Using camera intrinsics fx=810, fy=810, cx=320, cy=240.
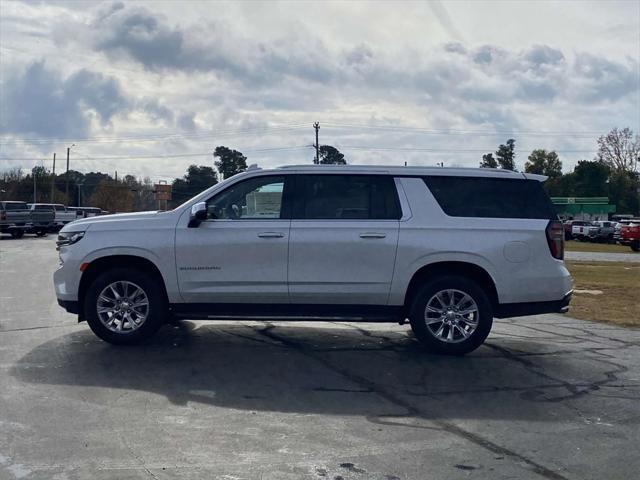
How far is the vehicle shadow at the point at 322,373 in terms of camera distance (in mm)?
7016

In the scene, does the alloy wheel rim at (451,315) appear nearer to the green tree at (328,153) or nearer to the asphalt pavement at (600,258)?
the asphalt pavement at (600,258)

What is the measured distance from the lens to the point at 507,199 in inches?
360

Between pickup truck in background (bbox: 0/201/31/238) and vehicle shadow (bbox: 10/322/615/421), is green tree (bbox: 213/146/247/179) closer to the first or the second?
pickup truck in background (bbox: 0/201/31/238)

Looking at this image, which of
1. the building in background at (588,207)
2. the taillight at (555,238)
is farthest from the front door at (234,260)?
the building in background at (588,207)

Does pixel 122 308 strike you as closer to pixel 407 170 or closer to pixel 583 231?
pixel 407 170

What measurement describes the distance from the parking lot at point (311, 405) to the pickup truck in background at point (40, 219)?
35.6m

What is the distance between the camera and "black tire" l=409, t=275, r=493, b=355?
29.2ft

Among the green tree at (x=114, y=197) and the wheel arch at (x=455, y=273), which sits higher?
the green tree at (x=114, y=197)

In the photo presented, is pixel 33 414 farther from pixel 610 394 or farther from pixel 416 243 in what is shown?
pixel 610 394

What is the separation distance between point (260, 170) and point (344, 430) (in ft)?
12.7

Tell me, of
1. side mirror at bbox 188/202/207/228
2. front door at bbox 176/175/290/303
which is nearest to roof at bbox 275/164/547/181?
front door at bbox 176/175/290/303

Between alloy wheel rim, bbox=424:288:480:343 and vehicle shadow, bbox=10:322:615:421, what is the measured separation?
28cm

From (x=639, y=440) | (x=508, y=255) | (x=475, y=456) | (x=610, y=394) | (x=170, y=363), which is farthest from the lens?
(x=508, y=255)

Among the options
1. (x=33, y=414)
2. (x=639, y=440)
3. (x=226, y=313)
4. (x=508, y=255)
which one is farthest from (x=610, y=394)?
(x=33, y=414)
